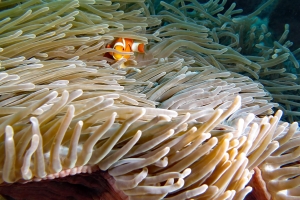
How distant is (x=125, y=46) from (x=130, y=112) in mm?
826

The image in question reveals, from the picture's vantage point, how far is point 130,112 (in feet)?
3.92

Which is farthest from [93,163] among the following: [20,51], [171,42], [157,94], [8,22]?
[171,42]

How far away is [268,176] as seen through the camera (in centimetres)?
127

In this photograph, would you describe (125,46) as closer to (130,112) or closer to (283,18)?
(130,112)

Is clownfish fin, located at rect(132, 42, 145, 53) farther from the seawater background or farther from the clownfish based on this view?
the seawater background

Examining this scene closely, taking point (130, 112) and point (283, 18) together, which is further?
point (283, 18)

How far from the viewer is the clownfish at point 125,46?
1.87 meters

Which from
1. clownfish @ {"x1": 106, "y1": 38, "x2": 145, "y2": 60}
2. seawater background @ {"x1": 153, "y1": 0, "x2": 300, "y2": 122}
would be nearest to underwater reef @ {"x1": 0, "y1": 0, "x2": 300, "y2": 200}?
clownfish @ {"x1": 106, "y1": 38, "x2": 145, "y2": 60}

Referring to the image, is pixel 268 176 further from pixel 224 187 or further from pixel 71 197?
pixel 71 197

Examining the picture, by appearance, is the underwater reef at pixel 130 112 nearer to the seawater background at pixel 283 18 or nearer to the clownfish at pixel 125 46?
the clownfish at pixel 125 46

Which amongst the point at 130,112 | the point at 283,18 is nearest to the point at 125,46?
the point at 130,112

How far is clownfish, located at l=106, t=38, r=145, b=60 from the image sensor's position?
1.87 meters

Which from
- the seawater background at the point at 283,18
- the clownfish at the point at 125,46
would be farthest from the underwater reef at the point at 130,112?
the seawater background at the point at 283,18

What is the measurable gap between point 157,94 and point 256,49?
54.5 inches
